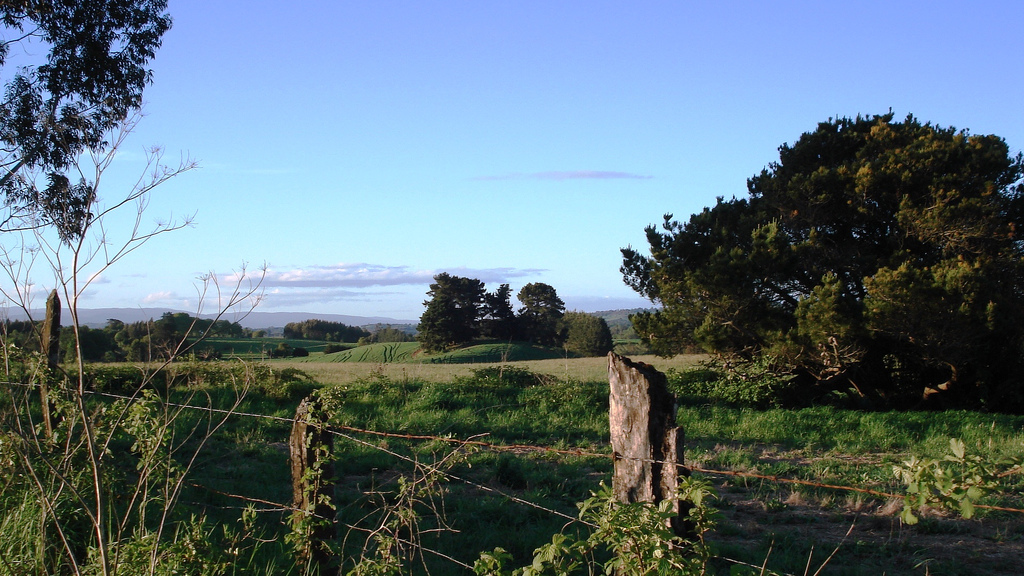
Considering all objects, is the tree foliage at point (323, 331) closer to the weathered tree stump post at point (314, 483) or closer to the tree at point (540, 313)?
the tree at point (540, 313)

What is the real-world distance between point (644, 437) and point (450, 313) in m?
45.4

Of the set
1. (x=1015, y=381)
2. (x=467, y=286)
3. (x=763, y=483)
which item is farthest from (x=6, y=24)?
(x=467, y=286)

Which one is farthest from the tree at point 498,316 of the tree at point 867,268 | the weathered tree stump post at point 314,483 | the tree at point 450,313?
the weathered tree stump post at point 314,483

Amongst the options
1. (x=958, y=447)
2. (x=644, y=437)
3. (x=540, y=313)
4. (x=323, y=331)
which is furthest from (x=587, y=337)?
(x=958, y=447)

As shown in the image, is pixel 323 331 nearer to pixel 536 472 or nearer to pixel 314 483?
pixel 536 472

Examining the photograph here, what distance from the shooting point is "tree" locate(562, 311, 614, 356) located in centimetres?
4822

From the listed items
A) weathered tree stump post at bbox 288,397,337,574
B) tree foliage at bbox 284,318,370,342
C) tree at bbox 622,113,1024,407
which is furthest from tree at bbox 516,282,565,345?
weathered tree stump post at bbox 288,397,337,574

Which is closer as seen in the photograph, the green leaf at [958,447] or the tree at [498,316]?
the green leaf at [958,447]

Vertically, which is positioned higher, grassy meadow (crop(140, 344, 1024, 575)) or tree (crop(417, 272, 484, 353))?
tree (crop(417, 272, 484, 353))

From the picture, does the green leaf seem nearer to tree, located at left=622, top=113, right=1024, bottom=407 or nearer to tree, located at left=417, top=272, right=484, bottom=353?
tree, located at left=622, top=113, right=1024, bottom=407

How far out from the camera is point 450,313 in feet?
157

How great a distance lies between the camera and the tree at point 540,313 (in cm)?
5141

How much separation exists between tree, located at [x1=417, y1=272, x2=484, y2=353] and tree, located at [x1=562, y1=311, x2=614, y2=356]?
684cm

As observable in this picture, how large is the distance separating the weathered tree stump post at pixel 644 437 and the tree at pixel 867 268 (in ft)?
36.5
